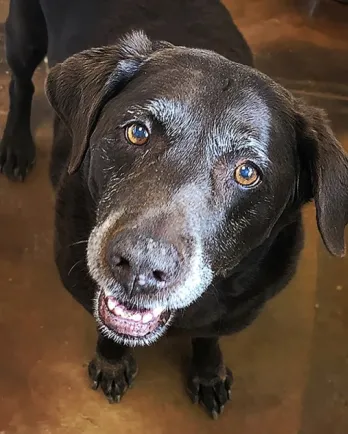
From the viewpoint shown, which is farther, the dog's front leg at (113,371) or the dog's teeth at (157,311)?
the dog's front leg at (113,371)

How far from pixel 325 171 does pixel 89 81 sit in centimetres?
51

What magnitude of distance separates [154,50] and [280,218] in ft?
1.45

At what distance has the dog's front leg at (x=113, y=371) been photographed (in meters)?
2.06

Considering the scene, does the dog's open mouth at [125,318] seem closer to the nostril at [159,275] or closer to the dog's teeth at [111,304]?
the dog's teeth at [111,304]

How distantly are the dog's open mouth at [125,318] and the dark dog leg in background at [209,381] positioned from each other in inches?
19.6

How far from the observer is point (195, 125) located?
4.64 ft


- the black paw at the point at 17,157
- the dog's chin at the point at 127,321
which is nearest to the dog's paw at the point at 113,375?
the dog's chin at the point at 127,321

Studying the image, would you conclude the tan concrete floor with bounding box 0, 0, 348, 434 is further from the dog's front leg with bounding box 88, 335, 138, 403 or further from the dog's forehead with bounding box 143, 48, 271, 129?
the dog's forehead with bounding box 143, 48, 271, 129

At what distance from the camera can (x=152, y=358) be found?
2.19m

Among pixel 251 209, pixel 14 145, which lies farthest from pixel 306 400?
pixel 14 145

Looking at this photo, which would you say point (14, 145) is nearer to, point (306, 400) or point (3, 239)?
point (3, 239)

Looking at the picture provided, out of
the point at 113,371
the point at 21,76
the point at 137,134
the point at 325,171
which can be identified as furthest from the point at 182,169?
the point at 21,76

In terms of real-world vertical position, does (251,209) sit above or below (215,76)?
below

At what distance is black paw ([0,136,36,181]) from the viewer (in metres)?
2.47
